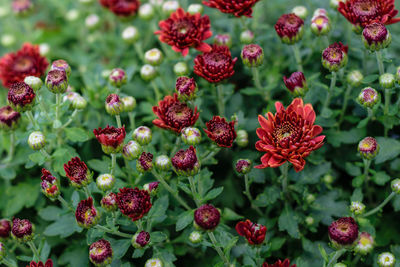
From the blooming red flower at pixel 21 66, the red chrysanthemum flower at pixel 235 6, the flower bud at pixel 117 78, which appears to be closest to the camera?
the red chrysanthemum flower at pixel 235 6

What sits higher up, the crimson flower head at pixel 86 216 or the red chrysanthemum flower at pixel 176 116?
the red chrysanthemum flower at pixel 176 116

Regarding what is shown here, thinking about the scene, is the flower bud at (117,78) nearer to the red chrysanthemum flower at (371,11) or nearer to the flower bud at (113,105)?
the flower bud at (113,105)

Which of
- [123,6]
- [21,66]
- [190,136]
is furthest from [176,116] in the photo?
[123,6]

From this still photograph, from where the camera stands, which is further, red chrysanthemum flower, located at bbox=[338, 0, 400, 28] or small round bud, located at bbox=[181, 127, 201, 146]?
red chrysanthemum flower, located at bbox=[338, 0, 400, 28]

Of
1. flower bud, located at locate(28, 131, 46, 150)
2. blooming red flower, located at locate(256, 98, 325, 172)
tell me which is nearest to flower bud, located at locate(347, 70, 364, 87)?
blooming red flower, located at locate(256, 98, 325, 172)

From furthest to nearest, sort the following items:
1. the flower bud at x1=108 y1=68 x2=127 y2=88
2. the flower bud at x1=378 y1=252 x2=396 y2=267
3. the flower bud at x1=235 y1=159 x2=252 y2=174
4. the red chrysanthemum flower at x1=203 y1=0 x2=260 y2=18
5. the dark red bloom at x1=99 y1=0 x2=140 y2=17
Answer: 1. the dark red bloom at x1=99 y1=0 x2=140 y2=17
2. the flower bud at x1=108 y1=68 x2=127 y2=88
3. the red chrysanthemum flower at x1=203 y1=0 x2=260 y2=18
4. the flower bud at x1=235 y1=159 x2=252 y2=174
5. the flower bud at x1=378 y1=252 x2=396 y2=267

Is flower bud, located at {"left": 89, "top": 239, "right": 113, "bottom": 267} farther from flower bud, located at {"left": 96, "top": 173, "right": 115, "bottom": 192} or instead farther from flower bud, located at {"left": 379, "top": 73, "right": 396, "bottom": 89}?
flower bud, located at {"left": 379, "top": 73, "right": 396, "bottom": 89}

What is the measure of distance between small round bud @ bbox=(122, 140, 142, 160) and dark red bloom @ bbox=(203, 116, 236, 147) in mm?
298

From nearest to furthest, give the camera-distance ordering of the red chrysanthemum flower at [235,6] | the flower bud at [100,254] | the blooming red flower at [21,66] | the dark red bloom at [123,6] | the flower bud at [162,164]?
the flower bud at [100,254], the flower bud at [162,164], the red chrysanthemum flower at [235,6], the blooming red flower at [21,66], the dark red bloom at [123,6]

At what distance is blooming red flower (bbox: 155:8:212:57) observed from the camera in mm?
2170

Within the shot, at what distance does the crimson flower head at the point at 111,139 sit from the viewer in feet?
5.95

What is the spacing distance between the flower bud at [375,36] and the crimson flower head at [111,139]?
1.11m

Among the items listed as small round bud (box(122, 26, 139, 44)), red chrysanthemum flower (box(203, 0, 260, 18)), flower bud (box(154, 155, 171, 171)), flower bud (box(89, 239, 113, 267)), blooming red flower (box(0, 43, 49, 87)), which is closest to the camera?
flower bud (box(89, 239, 113, 267))

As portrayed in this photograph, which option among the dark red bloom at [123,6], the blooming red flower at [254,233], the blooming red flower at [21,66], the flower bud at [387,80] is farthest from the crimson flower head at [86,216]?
the dark red bloom at [123,6]
